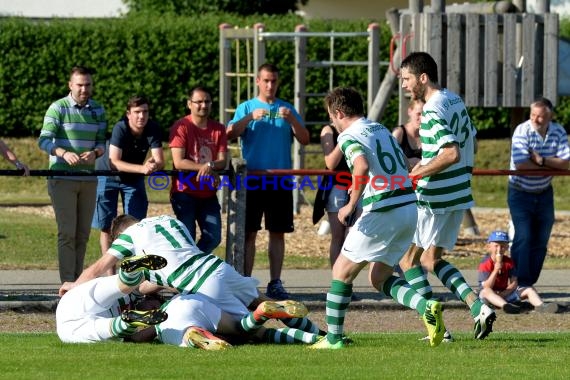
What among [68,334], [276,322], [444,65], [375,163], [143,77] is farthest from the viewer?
[143,77]

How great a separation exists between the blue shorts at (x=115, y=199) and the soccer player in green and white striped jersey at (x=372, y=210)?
140 inches

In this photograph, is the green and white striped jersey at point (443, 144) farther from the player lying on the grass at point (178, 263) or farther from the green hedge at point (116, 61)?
the green hedge at point (116, 61)

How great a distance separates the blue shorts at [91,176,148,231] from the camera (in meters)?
12.6

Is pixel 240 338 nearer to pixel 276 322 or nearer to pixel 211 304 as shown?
pixel 211 304

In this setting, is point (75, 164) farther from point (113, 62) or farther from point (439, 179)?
point (113, 62)

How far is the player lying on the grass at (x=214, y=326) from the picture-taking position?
9.25m

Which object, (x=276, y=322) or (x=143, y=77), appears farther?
(x=143, y=77)

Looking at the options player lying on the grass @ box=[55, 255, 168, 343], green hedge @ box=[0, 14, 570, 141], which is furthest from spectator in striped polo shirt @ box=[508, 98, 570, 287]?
green hedge @ box=[0, 14, 570, 141]

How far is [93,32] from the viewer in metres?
28.0

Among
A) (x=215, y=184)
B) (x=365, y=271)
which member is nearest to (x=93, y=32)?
(x=365, y=271)

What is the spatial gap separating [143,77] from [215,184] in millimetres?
15986

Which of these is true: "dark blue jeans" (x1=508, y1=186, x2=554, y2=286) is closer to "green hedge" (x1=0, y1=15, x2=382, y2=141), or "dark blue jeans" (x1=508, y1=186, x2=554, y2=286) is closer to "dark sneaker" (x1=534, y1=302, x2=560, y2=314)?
"dark sneaker" (x1=534, y1=302, x2=560, y2=314)

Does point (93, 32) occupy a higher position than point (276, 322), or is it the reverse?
point (93, 32)

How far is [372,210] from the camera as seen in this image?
938 centimetres
